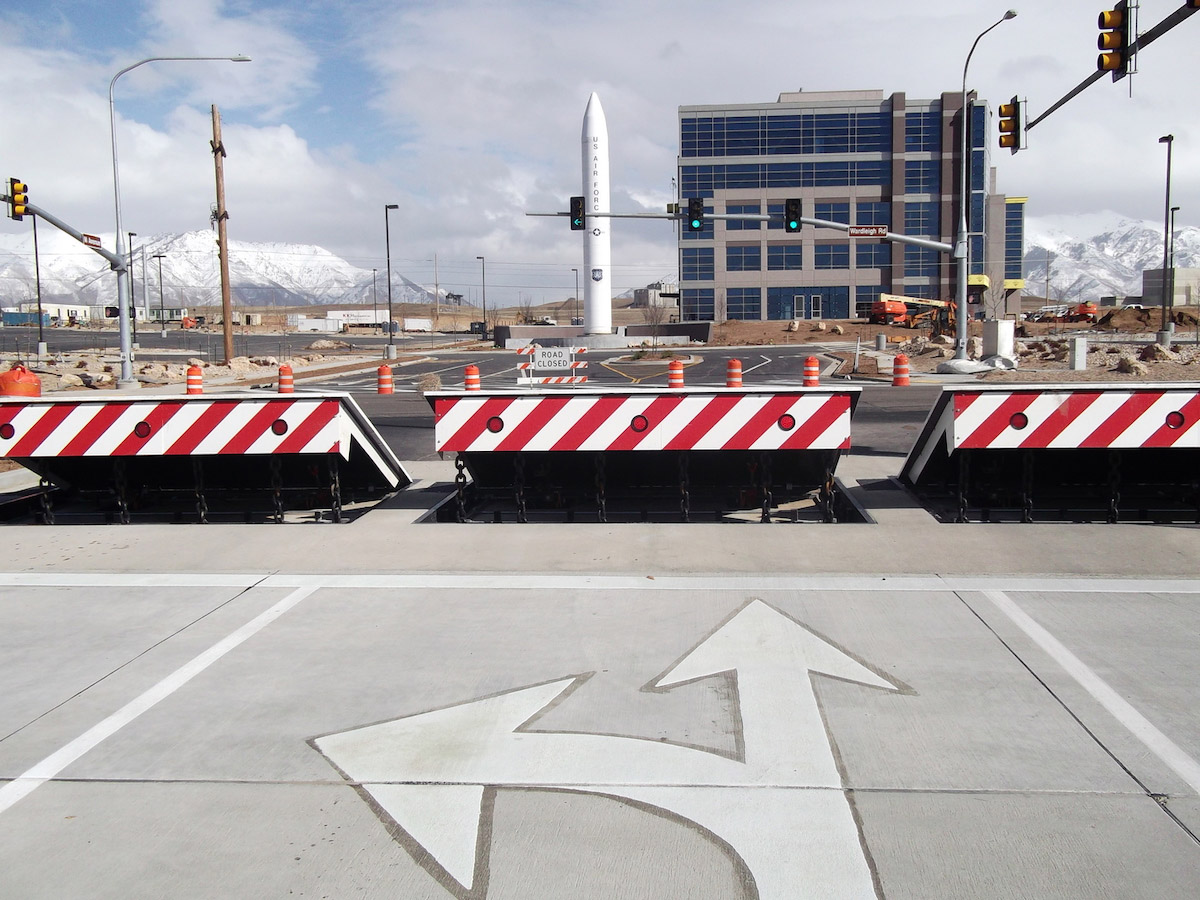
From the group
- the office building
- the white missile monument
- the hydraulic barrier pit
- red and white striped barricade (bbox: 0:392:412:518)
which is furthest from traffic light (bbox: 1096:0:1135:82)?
the office building

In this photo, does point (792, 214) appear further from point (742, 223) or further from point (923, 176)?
point (923, 176)

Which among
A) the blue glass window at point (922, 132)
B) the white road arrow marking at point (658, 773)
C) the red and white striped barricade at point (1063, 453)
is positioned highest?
the blue glass window at point (922, 132)

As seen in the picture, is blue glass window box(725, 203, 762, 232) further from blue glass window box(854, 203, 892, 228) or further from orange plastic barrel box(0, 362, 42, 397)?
orange plastic barrel box(0, 362, 42, 397)

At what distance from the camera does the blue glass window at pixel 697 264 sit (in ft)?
300

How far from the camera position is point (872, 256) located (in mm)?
90125

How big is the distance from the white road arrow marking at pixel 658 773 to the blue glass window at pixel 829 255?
89.6 meters

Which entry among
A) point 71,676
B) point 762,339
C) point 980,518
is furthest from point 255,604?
point 762,339

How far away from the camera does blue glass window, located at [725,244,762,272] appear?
3597 inches

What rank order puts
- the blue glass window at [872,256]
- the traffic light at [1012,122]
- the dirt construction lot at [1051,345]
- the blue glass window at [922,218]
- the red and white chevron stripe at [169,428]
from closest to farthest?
1. the red and white chevron stripe at [169,428]
2. the traffic light at [1012,122]
3. the dirt construction lot at [1051,345]
4. the blue glass window at [922,218]
5. the blue glass window at [872,256]

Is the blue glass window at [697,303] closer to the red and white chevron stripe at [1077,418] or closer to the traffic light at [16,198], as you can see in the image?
the traffic light at [16,198]

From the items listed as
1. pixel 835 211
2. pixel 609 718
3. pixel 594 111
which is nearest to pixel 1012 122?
pixel 609 718

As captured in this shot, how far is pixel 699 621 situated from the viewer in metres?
6.11

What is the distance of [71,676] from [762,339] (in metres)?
67.0

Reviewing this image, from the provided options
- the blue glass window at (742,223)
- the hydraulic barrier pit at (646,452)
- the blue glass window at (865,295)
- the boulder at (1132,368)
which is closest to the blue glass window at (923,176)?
the blue glass window at (865,295)
